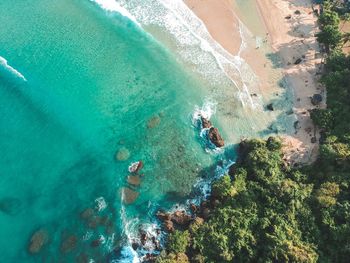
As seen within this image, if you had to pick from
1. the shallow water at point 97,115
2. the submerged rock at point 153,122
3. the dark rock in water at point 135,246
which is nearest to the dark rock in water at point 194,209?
the shallow water at point 97,115

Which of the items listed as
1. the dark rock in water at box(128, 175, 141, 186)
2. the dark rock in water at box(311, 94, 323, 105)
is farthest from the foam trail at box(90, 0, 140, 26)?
the dark rock in water at box(311, 94, 323, 105)

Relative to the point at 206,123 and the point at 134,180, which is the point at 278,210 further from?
the point at 134,180

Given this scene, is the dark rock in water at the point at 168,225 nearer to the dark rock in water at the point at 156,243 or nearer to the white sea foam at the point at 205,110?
the dark rock in water at the point at 156,243

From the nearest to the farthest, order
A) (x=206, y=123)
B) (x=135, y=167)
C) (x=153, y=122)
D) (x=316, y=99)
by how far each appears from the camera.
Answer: (x=135, y=167), (x=206, y=123), (x=153, y=122), (x=316, y=99)

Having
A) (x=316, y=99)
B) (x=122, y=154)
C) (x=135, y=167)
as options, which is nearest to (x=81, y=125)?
(x=122, y=154)

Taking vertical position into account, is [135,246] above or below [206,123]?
below

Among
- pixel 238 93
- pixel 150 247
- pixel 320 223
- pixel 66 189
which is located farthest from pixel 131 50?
pixel 320 223
